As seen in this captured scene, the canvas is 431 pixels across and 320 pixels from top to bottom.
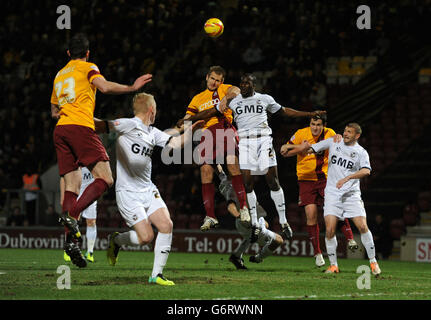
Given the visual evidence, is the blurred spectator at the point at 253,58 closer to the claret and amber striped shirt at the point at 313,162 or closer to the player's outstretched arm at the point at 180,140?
the claret and amber striped shirt at the point at 313,162

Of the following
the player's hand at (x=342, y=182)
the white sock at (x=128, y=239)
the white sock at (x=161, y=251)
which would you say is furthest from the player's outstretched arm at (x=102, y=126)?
the player's hand at (x=342, y=182)

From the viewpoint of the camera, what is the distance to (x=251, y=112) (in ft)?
38.3

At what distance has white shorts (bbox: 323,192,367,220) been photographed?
11.1 m

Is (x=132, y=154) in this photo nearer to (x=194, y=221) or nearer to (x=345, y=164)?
(x=345, y=164)

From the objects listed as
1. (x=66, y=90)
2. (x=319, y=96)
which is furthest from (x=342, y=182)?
(x=319, y=96)

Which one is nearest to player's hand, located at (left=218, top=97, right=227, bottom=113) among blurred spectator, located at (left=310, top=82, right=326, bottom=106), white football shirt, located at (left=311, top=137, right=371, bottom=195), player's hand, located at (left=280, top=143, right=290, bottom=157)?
player's hand, located at (left=280, top=143, right=290, bottom=157)

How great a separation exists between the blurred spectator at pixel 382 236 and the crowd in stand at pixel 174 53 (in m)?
2.70

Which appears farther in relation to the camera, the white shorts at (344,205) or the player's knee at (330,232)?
the player's knee at (330,232)

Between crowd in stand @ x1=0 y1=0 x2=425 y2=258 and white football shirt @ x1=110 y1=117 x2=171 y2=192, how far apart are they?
10.7m

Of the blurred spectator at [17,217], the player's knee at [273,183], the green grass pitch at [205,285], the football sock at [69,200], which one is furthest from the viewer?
the blurred spectator at [17,217]

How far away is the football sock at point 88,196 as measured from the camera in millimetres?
9258

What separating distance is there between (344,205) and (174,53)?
1580 centimetres

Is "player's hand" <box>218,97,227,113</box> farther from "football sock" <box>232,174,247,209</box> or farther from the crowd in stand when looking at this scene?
the crowd in stand
